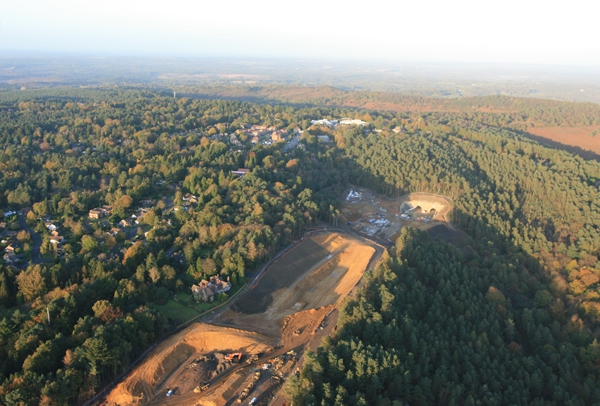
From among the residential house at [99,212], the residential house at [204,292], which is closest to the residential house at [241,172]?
the residential house at [99,212]

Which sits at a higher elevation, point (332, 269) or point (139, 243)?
point (139, 243)

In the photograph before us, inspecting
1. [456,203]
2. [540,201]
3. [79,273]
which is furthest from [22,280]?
[540,201]

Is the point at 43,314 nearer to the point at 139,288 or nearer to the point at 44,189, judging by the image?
the point at 139,288

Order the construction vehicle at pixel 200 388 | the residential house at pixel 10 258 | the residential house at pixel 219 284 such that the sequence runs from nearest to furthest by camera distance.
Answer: the construction vehicle at pixel 200 388
the residential house at pixel 219 284
the residential house at pixel 10 258

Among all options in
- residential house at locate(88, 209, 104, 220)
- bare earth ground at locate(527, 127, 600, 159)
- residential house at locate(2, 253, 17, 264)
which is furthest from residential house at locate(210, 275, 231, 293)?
bare earth ground at locate(527, 127, 600, 159)

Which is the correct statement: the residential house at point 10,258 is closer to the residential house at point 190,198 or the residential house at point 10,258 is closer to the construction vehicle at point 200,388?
the residential house at point 190,198

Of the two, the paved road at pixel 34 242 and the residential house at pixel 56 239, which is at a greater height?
the residential house at pixel 56 239
